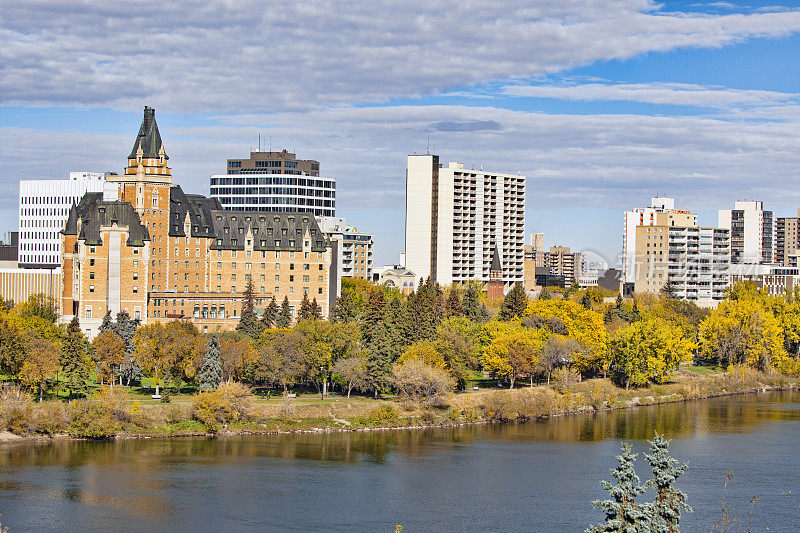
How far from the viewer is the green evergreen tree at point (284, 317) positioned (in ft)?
455

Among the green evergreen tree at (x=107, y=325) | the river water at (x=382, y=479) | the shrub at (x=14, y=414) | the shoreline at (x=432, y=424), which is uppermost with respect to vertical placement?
the green evergreen tree at (x=107, y=325)

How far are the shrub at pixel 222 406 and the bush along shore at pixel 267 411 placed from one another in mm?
92


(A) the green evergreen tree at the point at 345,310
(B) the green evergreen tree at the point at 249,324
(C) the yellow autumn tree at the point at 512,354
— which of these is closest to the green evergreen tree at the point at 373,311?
(A) the green evergreen tree at the point at 345,310

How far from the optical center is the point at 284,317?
140m

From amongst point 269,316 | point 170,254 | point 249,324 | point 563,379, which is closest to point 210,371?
point 249,324

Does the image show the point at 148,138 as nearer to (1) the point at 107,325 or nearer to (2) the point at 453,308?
(1) the point at 107,325

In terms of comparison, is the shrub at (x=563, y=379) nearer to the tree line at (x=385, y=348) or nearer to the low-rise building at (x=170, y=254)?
the tree line at (x=385, y=348)

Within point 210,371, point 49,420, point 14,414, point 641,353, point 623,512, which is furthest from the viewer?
point 641,353

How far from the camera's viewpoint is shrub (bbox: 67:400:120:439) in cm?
9300

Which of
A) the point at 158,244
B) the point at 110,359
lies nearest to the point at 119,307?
the point at 158,244

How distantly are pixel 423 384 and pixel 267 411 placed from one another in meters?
16.0

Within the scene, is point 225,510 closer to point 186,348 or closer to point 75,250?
point 186,348

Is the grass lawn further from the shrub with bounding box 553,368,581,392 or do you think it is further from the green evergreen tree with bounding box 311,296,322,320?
the green evergreen tree with bounding box 311,296,322,320

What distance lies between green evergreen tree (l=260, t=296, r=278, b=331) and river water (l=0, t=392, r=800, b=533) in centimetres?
3891
